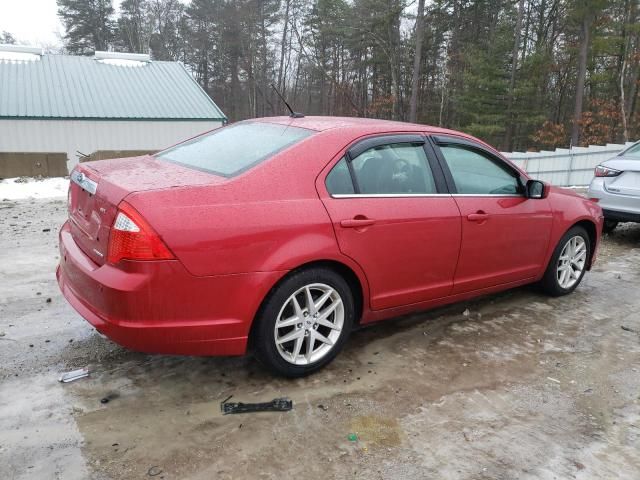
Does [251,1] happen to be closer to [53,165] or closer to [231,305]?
[53,165]

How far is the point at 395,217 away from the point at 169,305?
5.04ft

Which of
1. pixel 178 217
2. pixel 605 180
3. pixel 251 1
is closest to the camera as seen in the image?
pixel 178 217

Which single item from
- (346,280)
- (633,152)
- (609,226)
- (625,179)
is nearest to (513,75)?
(609,226)

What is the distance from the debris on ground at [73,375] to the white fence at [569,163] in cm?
1579

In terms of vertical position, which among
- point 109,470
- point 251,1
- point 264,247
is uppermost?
point 251,1

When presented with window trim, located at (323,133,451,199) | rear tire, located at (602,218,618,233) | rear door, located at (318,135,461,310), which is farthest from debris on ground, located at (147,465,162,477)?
A: rear tire, located at (602,218,618,233)

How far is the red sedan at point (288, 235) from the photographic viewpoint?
8.47 ft

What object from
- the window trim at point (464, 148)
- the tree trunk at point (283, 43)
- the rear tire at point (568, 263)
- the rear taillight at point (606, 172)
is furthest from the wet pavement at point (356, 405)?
the tree trunk at point (283, 43)

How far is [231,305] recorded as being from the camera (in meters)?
2.73

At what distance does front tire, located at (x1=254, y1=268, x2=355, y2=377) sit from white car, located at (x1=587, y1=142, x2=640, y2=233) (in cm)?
513

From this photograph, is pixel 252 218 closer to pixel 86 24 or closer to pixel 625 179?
pixel 625 179

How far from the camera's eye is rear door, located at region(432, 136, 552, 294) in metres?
3.77

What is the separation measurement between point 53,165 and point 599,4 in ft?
85.1

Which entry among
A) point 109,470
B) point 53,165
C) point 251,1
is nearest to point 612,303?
point 109,470
